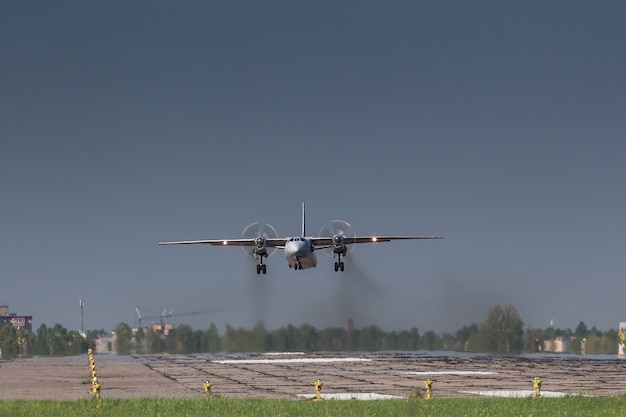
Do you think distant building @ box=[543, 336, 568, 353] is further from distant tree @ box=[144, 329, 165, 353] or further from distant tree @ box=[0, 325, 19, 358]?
distant tree @ box=[0, 325, 19, 358]

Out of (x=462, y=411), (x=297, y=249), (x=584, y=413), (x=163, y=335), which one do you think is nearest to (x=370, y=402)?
(x=462, y=411)

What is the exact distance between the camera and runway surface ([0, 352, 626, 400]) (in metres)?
67.6

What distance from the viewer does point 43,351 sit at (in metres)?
184

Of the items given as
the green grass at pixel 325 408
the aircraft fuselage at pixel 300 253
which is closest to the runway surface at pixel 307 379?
the green grass at pixel 325 408

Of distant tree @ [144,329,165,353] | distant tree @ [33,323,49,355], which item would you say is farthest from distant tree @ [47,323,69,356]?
distant tree @ [144,329,165,353]

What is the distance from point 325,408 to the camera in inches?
2026

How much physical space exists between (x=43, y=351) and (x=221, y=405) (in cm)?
14086

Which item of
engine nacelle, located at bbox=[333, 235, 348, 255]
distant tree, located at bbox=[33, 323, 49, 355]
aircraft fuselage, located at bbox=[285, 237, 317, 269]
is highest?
engine nacelle, located at bbox=[333, 235, 348, 255]

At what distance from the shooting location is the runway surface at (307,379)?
6756cm

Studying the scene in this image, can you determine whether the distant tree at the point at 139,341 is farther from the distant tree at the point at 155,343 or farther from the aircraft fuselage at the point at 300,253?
the aircraft fuselage at the point at 300,253

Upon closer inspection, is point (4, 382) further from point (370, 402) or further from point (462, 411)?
point (462, 411)

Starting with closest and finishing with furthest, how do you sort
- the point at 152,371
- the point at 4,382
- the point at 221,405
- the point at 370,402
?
1. the point at 221,405
2. the point at 370,402
3. the point at 4,382
4. the point at 152,371

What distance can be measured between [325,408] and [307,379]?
99.4ft

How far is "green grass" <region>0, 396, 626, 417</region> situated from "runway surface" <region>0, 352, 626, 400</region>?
8.45 m
